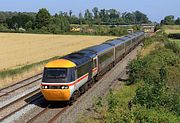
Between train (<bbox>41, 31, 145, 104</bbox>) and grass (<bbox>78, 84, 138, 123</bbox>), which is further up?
train (<bbox>41, 31, 145, 104</bbox>)

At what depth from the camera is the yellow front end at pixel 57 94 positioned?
60.8 feet

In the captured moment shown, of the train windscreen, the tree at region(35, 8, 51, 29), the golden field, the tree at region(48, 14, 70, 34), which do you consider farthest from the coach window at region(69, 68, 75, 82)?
the tree at region(35, 8, 51, 29)

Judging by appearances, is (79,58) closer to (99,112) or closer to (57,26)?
(99,112)

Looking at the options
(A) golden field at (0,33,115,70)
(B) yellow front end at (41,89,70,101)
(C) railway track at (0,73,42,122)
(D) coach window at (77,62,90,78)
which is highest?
(D) coach window at (77,62,90,78)

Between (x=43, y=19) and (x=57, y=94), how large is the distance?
396 ft

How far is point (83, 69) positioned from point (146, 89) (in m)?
5.94

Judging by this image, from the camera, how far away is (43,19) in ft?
450

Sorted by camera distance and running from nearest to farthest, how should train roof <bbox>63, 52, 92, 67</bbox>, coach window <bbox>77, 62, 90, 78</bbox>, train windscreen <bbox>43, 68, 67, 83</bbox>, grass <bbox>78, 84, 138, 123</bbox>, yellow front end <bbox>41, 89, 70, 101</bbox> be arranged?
1. grass <bbox>78, 84, 138, 123</bbox>
2. yellow front end <bbox>41, 89, 70, 101</bbox>
3. train windscreen <bbox>43, 68, 67, 83</bbox>
4. coach window <bbox>77, 62, 90, 78</bbox>
5. train roof <bbox>63, 52, 92, 67</bbox>

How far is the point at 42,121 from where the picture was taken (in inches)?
661

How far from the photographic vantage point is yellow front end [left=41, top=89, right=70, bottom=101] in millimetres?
18531

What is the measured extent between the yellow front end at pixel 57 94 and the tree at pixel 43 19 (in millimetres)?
119607

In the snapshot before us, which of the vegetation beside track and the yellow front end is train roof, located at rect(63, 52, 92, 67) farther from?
the vegetation beside track

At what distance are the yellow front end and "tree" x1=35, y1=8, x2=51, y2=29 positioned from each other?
392ft

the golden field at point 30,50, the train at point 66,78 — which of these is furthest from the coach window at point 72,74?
the golden field at point 30,50
